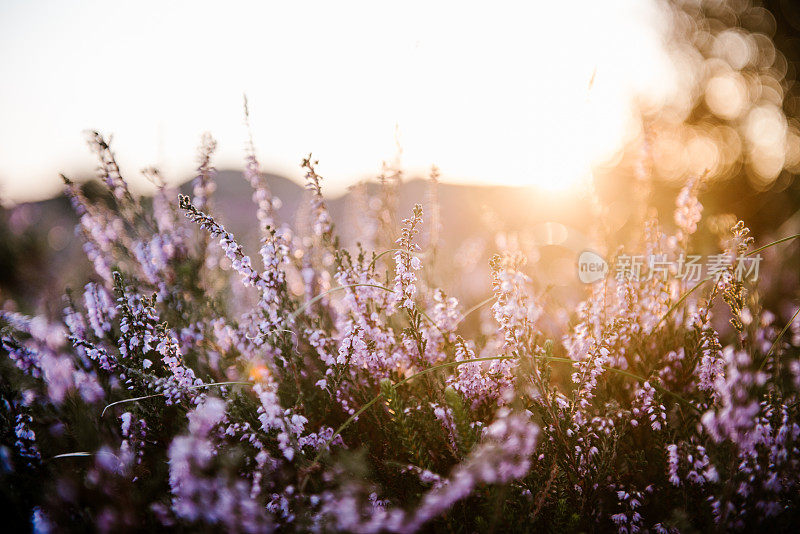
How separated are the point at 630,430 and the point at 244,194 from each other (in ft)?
49.0

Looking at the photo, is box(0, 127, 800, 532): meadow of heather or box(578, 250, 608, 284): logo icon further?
box(578, 250, 608, 284): logo icon

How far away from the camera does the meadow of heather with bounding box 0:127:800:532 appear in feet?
5.22

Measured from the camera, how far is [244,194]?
586 inches

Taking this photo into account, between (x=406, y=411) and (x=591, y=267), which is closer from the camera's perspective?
(x=406, y=411)

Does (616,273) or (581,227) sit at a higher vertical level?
(581,227)

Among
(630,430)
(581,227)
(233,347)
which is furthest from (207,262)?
(581,227)

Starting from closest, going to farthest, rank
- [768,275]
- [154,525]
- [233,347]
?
[154,525], [233,347], [768,275]

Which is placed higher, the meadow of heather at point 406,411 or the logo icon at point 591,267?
the logo icon at point 591,267

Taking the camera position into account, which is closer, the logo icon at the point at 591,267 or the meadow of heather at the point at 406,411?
the meadow of heather at the point at 406,411

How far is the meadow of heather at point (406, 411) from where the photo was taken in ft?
5.22

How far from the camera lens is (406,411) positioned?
186cm

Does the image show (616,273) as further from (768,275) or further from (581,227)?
(581,227)

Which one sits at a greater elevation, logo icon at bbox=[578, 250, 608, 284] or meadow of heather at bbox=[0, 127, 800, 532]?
logo icon at bbox=[578, 250, 608, 284]

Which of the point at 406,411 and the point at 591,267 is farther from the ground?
the point at 591,267
